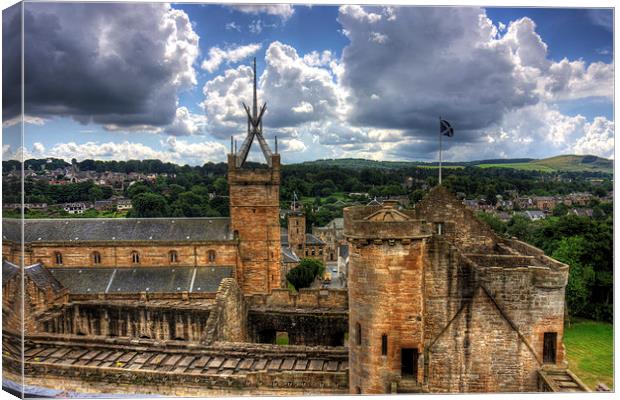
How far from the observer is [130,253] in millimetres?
28094

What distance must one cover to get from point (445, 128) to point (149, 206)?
52671mm

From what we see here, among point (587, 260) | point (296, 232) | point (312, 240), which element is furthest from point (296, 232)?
point (587, 260)

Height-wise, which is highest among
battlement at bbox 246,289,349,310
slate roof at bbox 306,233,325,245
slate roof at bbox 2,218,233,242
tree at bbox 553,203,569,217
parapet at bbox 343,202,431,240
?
parapet at bbox 343,202,431,240

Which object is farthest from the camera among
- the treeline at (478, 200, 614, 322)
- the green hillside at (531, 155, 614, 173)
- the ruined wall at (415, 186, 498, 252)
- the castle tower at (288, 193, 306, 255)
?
the castle tower at (288, 193, 306, 255)

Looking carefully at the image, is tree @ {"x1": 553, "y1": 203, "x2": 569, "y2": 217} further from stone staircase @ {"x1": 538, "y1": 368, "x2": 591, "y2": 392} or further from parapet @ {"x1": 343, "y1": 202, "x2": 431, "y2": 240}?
parapet @ {"x1": 343, "y1": 202, "x2": 431, "y2": 240}

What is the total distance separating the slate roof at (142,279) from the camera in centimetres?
2642

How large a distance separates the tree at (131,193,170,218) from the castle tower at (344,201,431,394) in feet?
142

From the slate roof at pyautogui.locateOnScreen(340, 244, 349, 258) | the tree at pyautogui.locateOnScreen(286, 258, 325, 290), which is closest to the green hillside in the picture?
the tree at pyautogui.locateOnScreen(286, 258, 325, 290)

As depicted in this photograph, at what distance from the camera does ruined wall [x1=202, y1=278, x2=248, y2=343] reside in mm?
16141

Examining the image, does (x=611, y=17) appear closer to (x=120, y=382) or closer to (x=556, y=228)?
(x=120, y=382)

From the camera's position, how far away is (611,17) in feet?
37.9

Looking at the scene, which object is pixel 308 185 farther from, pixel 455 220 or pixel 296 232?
pixel 455 220

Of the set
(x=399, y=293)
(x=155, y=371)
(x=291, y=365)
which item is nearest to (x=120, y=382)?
(x=155, y=371)

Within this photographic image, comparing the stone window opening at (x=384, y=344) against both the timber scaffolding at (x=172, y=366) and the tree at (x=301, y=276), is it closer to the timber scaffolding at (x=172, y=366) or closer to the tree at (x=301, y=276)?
the timber scaffolding at (x=172, y=366)
